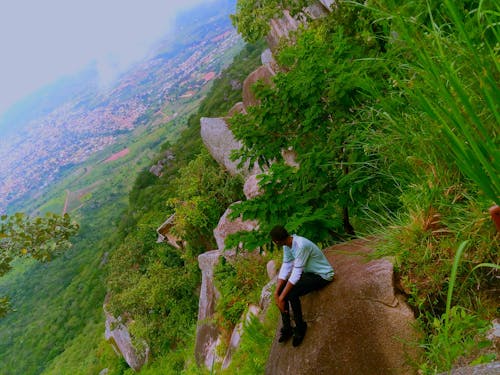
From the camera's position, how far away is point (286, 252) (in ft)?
13.8

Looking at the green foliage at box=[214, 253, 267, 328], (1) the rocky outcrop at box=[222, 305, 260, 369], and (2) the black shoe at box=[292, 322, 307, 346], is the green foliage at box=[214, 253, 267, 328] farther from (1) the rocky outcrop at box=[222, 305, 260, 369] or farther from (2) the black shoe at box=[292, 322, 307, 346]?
(2) the black shoe at box=[292, 322, 307, 346]

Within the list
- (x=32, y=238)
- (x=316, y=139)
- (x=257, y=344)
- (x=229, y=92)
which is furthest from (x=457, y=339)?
(x=229, y=92)

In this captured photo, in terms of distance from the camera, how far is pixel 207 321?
410 inches

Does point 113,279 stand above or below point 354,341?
below

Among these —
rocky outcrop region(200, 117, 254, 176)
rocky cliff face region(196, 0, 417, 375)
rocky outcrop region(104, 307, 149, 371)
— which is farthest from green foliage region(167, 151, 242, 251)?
rocky cliff face region(196, 0, 417, 375)

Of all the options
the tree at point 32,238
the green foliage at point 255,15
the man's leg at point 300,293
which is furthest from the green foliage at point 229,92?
the man's leg at point 300,293

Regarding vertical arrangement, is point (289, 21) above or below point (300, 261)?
above

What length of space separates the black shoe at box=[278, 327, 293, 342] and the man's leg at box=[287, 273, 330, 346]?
0.63ft

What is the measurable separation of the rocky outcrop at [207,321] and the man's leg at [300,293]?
524cm

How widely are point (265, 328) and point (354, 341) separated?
286 centimetres

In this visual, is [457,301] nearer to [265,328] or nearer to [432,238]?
[432,238]

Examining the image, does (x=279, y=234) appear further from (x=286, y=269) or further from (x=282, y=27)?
(x=282, y=27)

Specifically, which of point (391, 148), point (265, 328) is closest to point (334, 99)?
point (391, 148)

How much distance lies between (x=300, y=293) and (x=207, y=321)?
23.0 ft
